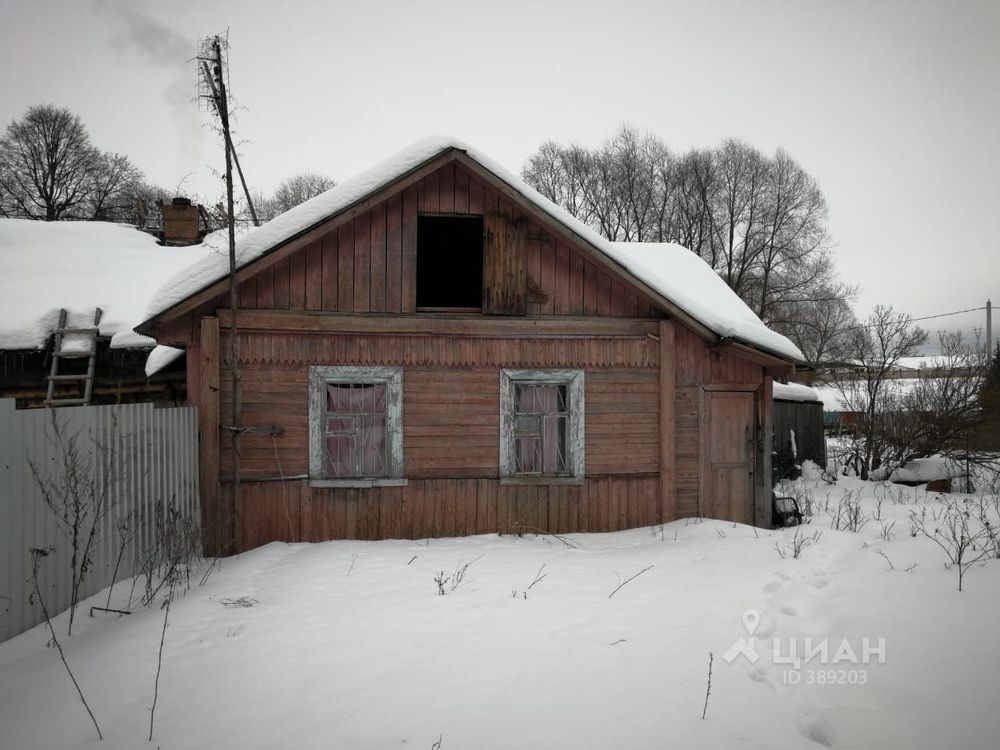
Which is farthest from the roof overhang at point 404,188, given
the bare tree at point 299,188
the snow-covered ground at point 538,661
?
the bare tree at point 299,188

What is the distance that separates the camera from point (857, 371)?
16844mm

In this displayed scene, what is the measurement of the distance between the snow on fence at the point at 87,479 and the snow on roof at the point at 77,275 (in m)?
6.20

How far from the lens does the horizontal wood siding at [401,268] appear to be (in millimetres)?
7336

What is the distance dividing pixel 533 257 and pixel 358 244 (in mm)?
2435

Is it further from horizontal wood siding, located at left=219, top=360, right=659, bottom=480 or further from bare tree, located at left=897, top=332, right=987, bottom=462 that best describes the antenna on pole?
bare tree, located at left=897, top=332, right=987, bottom=462

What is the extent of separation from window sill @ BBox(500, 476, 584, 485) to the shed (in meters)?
8.85

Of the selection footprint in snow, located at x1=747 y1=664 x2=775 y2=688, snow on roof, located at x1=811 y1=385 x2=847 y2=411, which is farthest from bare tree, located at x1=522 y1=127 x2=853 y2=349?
footprint in snow, located at x1=747 y1=664 x2=775 y2=688

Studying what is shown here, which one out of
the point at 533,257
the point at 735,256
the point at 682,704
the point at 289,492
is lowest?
the point at 682,704

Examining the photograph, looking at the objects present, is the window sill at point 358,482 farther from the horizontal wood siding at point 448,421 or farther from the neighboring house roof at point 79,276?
the neighboring house roof at point 79,276

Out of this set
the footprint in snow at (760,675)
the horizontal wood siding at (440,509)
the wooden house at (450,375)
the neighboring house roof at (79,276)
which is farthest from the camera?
the neighboring house roof at (79,276)

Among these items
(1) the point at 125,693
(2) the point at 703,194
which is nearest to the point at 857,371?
(2) the point at 703,194

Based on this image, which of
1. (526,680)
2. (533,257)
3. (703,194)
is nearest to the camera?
(526,680)

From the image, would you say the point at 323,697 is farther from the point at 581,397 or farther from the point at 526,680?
the point at 581,397

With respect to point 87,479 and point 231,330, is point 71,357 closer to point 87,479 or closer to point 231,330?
point 231,330
